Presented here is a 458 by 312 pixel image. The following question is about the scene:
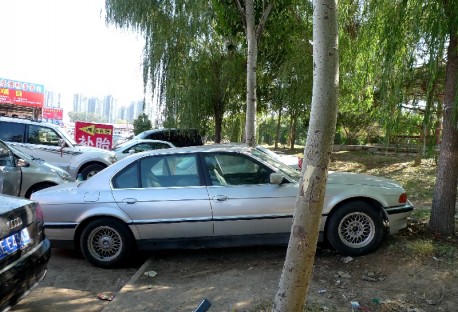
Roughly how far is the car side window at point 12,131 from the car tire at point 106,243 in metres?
6.44

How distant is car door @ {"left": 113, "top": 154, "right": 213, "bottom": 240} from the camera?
5125 millimetres

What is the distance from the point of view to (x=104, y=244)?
5.32 meters

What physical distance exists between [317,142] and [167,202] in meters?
2.89

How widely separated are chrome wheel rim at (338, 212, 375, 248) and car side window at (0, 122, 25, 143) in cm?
871

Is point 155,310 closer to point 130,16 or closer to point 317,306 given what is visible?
point 317,306

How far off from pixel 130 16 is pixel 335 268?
441 inches

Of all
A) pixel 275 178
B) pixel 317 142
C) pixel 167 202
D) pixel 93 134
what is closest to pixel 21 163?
pixel 167 202

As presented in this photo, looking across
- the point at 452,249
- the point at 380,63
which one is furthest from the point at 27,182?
the point at 452,249

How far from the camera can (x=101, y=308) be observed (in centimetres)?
419

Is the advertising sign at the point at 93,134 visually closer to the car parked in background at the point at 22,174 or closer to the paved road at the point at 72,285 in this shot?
the car parked in background at the point at 22,174

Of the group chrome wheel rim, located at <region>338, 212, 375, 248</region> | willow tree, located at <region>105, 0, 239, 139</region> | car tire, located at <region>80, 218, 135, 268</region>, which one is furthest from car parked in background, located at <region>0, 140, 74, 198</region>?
willow tree, located at <region>105, 0, 239, 139</region>

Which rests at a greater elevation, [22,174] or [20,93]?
[20,93]

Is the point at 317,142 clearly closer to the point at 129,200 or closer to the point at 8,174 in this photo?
the point at 129,200

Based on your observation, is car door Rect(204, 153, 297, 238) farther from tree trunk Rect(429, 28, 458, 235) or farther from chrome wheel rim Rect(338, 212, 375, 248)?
tree trunk Rect(429, 28, 458, 235)
